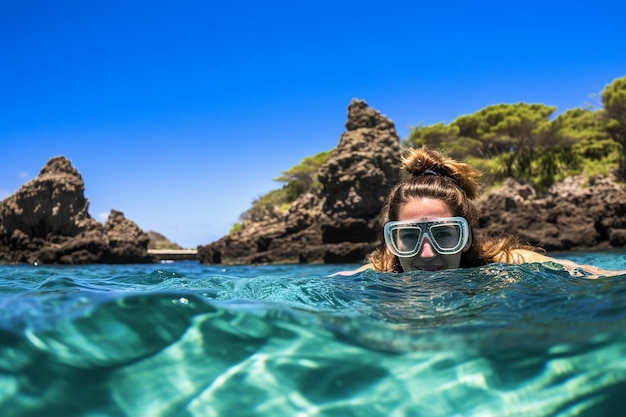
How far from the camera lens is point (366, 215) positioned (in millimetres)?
20844

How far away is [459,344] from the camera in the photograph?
146 centimetres

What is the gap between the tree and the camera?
28.7 meters

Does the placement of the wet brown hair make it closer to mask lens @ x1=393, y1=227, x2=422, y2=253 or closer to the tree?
mask lens @ x1=393, y1=227, x2=422, y2=253

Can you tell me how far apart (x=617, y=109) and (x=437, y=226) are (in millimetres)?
31084

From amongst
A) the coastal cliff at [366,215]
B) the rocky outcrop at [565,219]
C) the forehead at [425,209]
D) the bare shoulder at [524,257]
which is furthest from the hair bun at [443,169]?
the coastal cliff at [366,215]

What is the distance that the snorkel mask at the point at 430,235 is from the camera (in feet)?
11.5

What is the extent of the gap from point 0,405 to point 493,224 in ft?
61.6

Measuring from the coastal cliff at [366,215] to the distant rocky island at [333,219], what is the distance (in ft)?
0.13

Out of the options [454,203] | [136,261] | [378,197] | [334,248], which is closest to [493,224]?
[378,197]

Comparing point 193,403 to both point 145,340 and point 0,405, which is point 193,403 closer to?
point 145,340

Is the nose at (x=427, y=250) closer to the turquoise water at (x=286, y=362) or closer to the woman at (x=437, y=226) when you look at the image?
the woman at (x=437, y=226)

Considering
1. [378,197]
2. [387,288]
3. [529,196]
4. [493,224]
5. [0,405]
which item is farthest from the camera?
[529,196]

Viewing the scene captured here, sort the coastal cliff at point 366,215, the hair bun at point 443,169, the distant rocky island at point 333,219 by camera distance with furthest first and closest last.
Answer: the distant rocky island at point 333,219 → the coastal cliff at point 366,215 → the hair bun at point 443,169

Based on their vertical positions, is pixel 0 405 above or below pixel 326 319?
below
